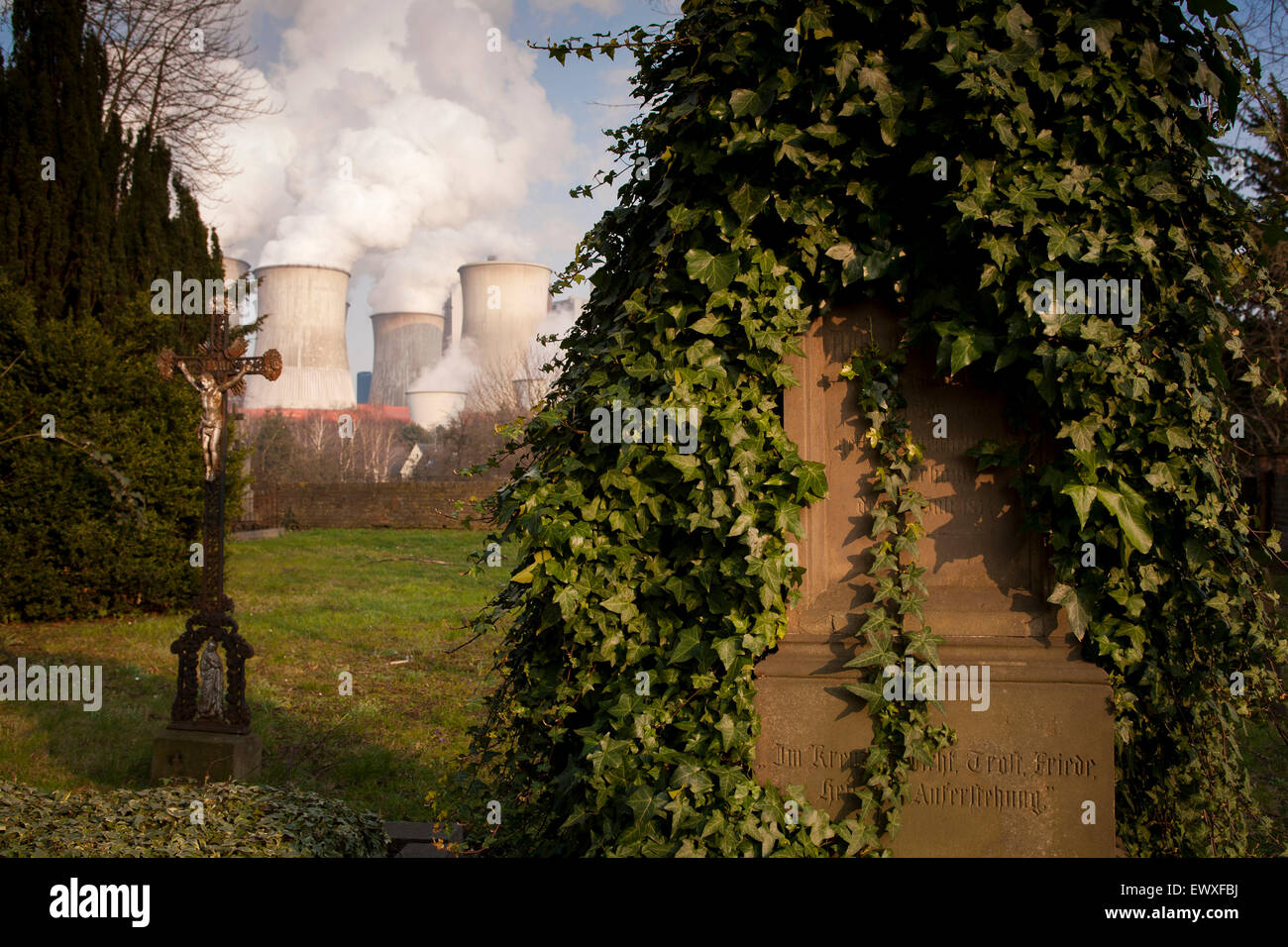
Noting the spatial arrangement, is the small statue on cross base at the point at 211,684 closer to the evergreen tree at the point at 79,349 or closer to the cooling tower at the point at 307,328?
the evergreen tree at the point at 79,349

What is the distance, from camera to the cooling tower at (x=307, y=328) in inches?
1097

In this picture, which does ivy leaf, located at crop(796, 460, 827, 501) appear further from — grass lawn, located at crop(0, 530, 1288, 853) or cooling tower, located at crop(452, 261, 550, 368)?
cooling tower, located at crop(452, 261, 550, 368)

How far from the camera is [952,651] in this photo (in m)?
2.67

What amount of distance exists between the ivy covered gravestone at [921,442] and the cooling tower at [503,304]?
26.8m

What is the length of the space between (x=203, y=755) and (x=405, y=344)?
33227mm

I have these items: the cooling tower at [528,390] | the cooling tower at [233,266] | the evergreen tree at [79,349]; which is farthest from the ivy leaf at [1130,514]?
the cooling tower at [233,266]

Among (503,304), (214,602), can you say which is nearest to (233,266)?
(503,304)

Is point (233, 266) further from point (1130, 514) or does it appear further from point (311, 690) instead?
point (1130, 514)

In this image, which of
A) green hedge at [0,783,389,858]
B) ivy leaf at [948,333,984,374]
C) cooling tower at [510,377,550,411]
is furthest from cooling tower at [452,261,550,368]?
ivy leaf at [948,333,984,374]

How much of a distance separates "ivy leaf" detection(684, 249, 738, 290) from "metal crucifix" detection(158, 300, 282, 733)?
3.03 m

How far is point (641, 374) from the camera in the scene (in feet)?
8.44

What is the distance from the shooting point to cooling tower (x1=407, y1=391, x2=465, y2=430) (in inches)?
1449
